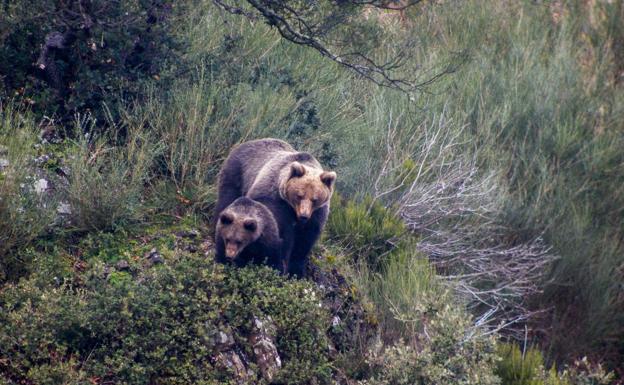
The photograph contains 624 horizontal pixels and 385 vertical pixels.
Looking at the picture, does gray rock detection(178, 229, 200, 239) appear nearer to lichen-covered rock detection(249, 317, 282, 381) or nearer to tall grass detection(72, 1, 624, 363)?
tall grass detection(72, 1, 624, 363)

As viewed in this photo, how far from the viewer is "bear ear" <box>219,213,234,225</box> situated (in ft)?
21.3

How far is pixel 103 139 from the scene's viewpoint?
8.00 meters

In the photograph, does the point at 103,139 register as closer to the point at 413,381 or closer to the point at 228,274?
the point at 228,274

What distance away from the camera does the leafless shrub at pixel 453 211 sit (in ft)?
31.3

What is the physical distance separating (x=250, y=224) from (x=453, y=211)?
4.00 metres

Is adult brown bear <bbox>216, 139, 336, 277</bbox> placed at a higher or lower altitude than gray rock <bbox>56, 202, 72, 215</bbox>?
higher

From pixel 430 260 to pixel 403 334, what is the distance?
219 centimetres

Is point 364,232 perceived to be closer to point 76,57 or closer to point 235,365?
point 235,365

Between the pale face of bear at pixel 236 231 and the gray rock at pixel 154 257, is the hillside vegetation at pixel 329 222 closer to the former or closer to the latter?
the gray rock at pixel 154 257

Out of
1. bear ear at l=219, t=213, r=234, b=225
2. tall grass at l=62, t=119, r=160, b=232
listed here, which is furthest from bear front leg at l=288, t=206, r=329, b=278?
tall grass at l=62, t=119, r=160, b=232

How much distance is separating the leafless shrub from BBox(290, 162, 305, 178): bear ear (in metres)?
2.10

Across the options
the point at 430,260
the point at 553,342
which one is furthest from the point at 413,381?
the point at 553,342

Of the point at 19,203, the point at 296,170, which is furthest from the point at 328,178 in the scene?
the point at 19,203

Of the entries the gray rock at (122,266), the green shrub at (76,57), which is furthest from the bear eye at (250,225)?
the green shrub at (76,57)
